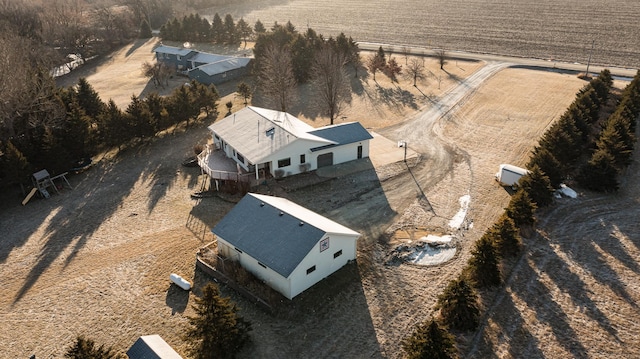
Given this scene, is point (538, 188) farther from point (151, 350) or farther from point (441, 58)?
point (441, 58)

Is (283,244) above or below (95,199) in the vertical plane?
above

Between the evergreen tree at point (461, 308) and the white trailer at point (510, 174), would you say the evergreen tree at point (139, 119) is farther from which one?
the evergreen tree at point (461, 308)

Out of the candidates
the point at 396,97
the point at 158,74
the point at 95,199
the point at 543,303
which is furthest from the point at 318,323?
the point at 158,74

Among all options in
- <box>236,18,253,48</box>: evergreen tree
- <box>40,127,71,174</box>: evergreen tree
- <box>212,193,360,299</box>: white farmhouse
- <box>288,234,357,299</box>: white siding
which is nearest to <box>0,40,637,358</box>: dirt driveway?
<box>288,234,357,299</box>: white siding

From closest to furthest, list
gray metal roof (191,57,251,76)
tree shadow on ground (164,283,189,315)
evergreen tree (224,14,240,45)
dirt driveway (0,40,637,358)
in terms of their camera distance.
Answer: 1. dirt driveway (0,40,637,358)
2. tree shadow on ground (164,283,189,315)
3. gray metal roof (191,57,251,76)
4. evergreen tree (224,14,240,45)

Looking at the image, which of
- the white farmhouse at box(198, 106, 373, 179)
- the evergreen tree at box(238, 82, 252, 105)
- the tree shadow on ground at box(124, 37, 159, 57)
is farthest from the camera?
the tree shadow on ground at box(124, 37, 159, 57)

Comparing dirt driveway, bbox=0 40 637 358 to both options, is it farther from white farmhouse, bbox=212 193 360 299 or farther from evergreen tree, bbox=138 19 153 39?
evergreen tree, bbox=138 19 153 39

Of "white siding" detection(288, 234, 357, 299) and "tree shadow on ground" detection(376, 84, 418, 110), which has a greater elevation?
"tree shadow on ground" detection(376, 84, 418, 110)

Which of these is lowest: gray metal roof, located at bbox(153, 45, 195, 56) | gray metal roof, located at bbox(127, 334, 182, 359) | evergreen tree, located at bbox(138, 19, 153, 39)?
gray metal roof, located at bbox(127, 334, 182, 359)
